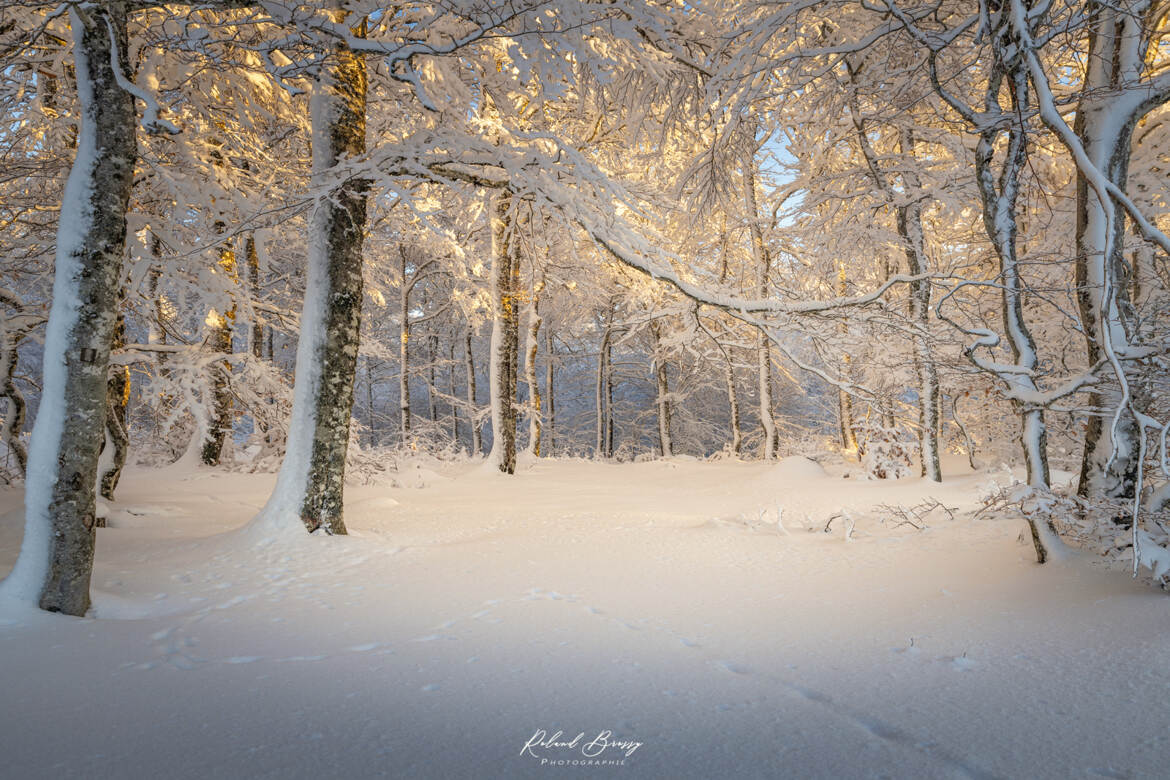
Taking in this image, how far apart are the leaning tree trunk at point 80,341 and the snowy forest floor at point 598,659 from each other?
315 millimetres

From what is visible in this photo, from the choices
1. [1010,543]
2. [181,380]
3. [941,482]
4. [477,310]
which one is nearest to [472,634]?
[1010,543]

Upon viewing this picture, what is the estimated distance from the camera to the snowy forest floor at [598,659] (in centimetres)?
179

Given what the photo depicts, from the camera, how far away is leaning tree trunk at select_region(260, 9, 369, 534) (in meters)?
5.30

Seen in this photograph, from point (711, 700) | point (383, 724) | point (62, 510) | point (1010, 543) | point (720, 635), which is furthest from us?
point (1010, 543)

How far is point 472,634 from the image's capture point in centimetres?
305

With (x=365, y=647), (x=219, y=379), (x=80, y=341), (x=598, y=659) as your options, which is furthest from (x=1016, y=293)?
(x=219, y=379)

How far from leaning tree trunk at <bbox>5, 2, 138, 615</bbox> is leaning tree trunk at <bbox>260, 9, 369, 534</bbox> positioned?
73.8 inches

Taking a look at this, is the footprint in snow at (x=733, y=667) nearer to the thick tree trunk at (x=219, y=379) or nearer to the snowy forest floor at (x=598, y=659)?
the snowy forest floor at (x=598, y=659)

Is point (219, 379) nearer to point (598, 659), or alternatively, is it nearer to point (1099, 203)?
point (598, 659)

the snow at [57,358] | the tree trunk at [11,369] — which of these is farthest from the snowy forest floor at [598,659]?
the tree trunk at [11,369]

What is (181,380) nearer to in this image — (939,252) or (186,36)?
(186,36)

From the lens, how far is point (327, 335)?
212 inches

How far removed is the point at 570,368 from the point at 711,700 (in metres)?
24.2

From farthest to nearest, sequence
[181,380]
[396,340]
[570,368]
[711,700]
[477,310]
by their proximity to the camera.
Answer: [570,368], [396,340], [477,310], [181,380], [711,700]
